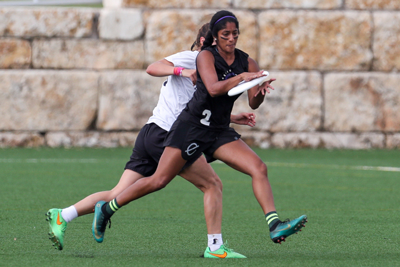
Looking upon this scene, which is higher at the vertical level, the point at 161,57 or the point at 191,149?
the point at 191,149

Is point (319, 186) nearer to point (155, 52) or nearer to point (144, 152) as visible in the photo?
point (144, 152)

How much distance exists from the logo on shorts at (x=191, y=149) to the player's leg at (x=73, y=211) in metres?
0.67

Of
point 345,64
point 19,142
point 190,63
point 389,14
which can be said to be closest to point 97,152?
point 19,142

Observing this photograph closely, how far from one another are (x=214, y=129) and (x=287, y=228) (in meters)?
0.89

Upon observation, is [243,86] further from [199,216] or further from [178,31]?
[178,31]

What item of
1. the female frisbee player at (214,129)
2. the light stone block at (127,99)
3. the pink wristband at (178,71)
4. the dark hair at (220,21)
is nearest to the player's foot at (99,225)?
the female frisbee player at (214,129)

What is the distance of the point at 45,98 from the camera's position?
1325 centimetres

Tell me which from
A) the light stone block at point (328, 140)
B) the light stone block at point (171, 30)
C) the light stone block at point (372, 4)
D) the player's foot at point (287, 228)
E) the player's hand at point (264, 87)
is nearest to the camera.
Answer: the player's foot at point (287, 228)

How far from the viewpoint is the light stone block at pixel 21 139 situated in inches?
523

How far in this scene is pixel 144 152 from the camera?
18.2ft

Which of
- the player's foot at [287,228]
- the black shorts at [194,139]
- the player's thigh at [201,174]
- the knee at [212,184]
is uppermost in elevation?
the black shorts at [194,139]

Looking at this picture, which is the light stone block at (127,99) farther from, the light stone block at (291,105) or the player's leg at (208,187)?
the player's leg at (208,187)

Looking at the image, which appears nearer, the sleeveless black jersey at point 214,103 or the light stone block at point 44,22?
the sleeveless black jersey at point 214,103

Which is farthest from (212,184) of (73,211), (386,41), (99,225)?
(386,41)
